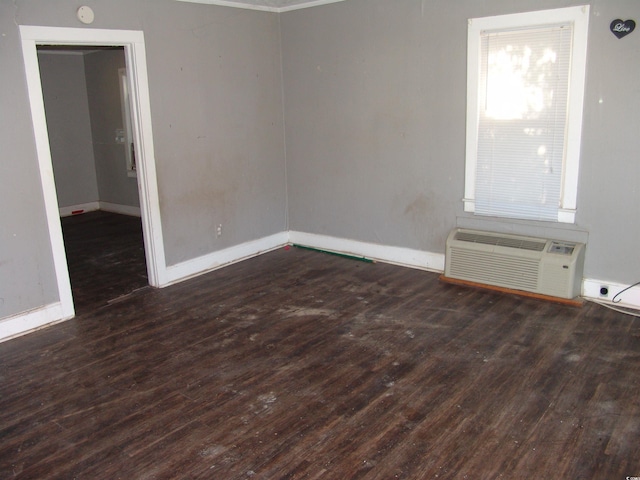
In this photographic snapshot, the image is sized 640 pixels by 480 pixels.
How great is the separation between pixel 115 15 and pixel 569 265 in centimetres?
407

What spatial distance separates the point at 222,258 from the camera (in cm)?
552

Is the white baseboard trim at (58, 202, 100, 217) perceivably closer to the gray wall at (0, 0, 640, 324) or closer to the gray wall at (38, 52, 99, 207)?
the gray wall at (38, 52, 99, 207)

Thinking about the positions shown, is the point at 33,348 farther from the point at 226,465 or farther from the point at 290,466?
the point at 290,466

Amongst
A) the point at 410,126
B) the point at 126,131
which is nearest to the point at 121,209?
the point at 126,131

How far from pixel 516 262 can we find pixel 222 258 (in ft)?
9.25

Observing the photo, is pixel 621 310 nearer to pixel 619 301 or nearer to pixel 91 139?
pixel 619 301

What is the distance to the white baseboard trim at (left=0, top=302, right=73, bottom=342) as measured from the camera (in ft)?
12.9

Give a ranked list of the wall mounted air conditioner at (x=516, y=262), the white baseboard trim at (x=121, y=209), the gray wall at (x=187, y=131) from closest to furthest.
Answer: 1. the gray wall at (x=187, y=131)
2. the wall mounted air conditioner at (x=516, y=262)
3. the white baseboard trim at (x=121, y=209)

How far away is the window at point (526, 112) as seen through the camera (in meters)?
4.12

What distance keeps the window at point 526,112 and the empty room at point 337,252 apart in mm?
17

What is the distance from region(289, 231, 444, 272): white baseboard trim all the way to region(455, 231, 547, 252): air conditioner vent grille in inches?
13.8

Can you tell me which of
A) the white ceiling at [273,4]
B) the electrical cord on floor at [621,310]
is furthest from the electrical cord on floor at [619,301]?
the white ceiling at [273,4]

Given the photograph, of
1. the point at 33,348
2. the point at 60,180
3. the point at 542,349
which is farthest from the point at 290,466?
the point at 60,180

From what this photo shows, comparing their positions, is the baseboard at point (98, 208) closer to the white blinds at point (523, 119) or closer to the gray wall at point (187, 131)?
the gray wall at point (187, 131)
